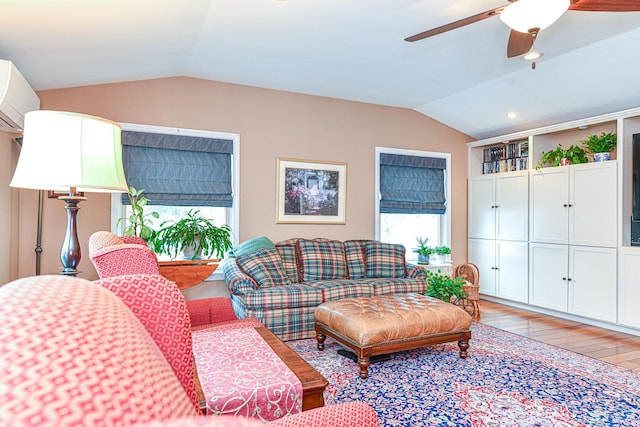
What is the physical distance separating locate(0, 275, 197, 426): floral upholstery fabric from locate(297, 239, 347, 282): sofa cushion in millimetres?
3984

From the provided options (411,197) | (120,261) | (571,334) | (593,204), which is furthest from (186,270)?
(593,204)

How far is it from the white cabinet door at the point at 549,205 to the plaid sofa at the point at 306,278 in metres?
1.61

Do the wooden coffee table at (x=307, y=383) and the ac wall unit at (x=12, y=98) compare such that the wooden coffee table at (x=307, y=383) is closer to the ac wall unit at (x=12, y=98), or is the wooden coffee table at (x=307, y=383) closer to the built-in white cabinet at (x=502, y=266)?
the ac wall unit at (x=12, y=98)

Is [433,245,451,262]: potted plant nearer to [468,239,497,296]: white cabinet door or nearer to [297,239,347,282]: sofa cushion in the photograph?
[468,239,497,296]: white cabinet door

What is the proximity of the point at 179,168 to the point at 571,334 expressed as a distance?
438 cm

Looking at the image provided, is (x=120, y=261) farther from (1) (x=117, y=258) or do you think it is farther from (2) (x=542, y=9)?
(2) (x=542, y=9)

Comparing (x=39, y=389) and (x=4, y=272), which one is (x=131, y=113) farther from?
(x=39, y=389)

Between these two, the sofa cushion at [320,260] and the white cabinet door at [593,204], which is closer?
the white cabinet door at [593,204]

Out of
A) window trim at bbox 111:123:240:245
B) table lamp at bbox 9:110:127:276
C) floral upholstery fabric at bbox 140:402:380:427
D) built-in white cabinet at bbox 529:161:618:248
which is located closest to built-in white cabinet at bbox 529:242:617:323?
built-in white cabinet at bbox 529:161:618:248

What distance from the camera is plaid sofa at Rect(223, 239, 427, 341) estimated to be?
367cm

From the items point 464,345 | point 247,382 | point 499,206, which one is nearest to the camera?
point 247,382

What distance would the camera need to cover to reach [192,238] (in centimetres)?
399

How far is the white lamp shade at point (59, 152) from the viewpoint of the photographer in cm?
132

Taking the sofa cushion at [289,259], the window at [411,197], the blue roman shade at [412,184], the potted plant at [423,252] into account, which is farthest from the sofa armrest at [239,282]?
the potted plant at [423,252]
